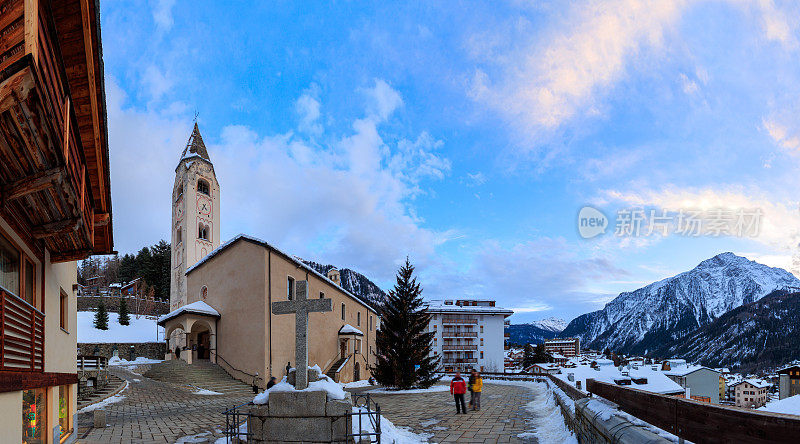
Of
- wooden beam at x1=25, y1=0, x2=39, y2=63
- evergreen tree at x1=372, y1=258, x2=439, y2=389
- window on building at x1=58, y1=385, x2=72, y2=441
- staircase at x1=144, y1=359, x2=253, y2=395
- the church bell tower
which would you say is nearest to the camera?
wooden beam at x1=25, y1=0, x2=39, y2=63

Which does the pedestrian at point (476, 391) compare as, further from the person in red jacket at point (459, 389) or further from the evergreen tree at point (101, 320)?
the evergreen tree at point (101, 320)

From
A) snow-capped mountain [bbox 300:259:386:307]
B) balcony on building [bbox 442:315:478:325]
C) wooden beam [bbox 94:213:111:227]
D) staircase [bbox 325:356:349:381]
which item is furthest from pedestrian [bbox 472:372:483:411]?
snow-capped mountain [bbox 300:259:386:307]

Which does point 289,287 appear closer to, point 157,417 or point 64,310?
point 157,417

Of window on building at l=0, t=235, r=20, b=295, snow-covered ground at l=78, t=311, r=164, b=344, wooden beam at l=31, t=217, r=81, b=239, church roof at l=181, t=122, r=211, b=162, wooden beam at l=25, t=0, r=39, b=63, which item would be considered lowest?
snow-covered ground at l=78, t=311, r=164, b=344

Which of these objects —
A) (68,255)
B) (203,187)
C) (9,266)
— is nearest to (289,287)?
(68,255)

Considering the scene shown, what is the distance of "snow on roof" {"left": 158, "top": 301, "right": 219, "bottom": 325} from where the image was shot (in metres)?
26.8

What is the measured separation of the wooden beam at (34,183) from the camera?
4.94 m

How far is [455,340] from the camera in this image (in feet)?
269

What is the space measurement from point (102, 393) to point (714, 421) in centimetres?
2235

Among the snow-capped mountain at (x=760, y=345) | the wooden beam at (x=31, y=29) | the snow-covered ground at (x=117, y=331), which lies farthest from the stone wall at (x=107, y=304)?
the snow-capped mountain at (x=760, y=345)

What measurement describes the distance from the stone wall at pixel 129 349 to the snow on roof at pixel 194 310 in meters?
13.6

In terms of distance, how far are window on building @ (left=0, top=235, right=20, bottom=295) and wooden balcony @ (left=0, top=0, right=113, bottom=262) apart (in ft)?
0.92

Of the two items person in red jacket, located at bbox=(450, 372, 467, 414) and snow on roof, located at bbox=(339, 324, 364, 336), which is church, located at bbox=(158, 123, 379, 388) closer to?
snow on roof, located at bbox=(339, 324, 364, 336)

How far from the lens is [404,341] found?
88.5 ft
